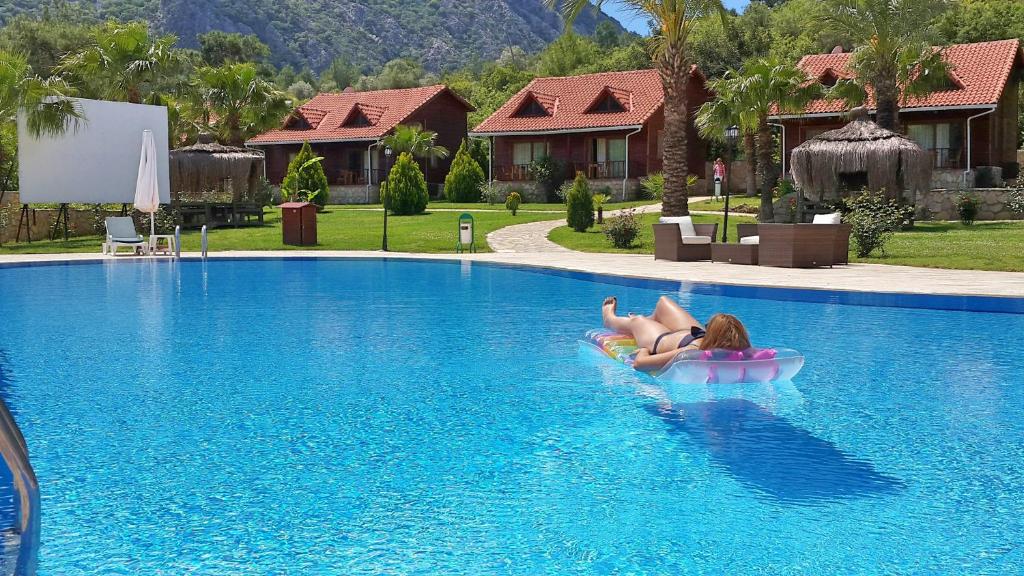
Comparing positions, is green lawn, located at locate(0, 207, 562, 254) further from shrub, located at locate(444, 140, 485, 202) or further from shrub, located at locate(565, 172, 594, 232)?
shrub, located at locate(444, 140, 485, 202)

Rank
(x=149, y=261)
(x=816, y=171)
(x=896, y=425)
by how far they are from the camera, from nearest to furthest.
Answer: (x=896, y=425) → (x=149, y=261) → (x=816, y=171)

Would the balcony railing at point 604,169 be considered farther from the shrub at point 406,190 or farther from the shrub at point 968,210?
the shrub at point 968,210

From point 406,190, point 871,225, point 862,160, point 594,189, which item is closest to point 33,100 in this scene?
point 406,190

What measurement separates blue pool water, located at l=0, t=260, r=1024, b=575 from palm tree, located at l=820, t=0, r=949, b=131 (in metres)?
18.6

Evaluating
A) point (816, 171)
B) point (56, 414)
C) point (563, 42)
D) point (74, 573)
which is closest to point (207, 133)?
point (816, 171)

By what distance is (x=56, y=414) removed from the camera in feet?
23.5

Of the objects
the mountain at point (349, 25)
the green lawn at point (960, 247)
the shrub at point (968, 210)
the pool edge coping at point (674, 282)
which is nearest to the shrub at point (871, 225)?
the green lawn at point (960, 247)

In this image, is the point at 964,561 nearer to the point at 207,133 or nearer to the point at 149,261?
the point at 149,261

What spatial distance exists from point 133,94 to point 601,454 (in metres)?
29.6

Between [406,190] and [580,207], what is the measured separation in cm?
952

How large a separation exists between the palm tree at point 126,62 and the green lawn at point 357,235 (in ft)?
17.4

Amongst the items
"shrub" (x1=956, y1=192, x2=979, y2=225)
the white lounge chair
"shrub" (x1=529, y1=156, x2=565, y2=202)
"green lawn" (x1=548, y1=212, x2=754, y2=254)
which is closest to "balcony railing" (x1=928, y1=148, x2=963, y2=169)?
"shrub" (x1=956, y1=192, x2=979, y2=225)

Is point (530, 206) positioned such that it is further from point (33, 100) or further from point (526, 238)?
point (33, 100)

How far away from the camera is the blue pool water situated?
443cm
